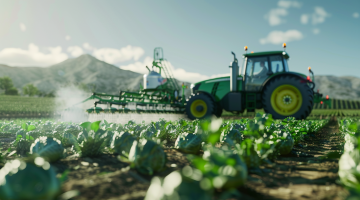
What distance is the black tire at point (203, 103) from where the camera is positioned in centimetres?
895

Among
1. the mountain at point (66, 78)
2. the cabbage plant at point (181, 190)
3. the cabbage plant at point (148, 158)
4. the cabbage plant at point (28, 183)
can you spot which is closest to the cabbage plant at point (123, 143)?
the cabbage plant at point (148, 158)

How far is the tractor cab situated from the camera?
314 inches

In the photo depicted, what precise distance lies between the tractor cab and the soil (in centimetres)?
636

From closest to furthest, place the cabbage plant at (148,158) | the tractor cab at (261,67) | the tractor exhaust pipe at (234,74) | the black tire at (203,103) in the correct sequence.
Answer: the cabbage plant at (148,158), the tractor cab at (261,67), the tractor exhaust pipe at (234,74), the black tire at (203,103)

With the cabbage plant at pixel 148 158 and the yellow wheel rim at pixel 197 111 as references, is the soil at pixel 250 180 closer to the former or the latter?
the cabbage plant at pixel 148 158

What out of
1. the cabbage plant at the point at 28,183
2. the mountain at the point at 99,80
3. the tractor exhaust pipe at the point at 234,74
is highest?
the mountain at the point at 99,80

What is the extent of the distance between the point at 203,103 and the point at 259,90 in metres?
2.37

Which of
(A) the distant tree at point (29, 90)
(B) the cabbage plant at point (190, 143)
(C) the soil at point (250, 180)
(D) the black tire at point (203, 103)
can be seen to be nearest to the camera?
(C) the soil at point (250, 180)

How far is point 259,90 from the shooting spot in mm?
7980

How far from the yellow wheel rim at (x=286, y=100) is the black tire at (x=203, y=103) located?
2.48 m

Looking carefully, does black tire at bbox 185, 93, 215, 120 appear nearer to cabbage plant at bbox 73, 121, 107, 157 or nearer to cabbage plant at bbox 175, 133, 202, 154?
cabbage plant at bbox 175, 133, 202, 154

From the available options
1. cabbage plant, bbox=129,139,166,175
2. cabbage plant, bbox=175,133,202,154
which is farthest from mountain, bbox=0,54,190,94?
cabbage plant, bbox=129,139,166,175

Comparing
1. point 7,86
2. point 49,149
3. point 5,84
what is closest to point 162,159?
point 49,149

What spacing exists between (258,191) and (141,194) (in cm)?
68
